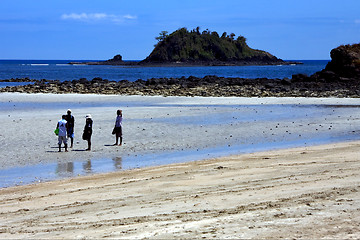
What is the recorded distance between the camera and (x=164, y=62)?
189 metres

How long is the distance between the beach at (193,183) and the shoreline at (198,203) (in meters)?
0.02

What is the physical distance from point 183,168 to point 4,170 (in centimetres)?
472

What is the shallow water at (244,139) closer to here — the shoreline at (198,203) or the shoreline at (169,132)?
the shoreline at (169,132)

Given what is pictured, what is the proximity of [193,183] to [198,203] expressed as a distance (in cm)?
189

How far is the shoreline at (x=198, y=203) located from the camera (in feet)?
23.9

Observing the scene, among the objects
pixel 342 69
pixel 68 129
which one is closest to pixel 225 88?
pixel 342 69

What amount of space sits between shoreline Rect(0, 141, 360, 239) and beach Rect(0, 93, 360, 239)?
0.06ft

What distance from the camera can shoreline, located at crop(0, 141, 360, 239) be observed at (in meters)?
7.29

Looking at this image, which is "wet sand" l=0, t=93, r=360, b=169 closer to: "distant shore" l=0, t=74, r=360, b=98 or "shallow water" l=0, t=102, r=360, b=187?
"shallow water" l=0, t=102, r=360, b=187

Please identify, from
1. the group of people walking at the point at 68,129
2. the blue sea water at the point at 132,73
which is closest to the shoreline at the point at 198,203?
the group of people walking at the point at 68,129

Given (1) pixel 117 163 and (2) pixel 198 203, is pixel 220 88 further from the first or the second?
(2) pixel 198 203

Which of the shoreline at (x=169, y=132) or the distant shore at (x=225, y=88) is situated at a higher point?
the distant shore at (x=225, y=88)

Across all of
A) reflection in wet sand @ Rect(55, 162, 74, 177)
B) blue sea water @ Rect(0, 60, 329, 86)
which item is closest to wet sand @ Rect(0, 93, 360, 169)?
reflection in wet sand @ Rect(55, 162, 74, 177)

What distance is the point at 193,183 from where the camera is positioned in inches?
423
